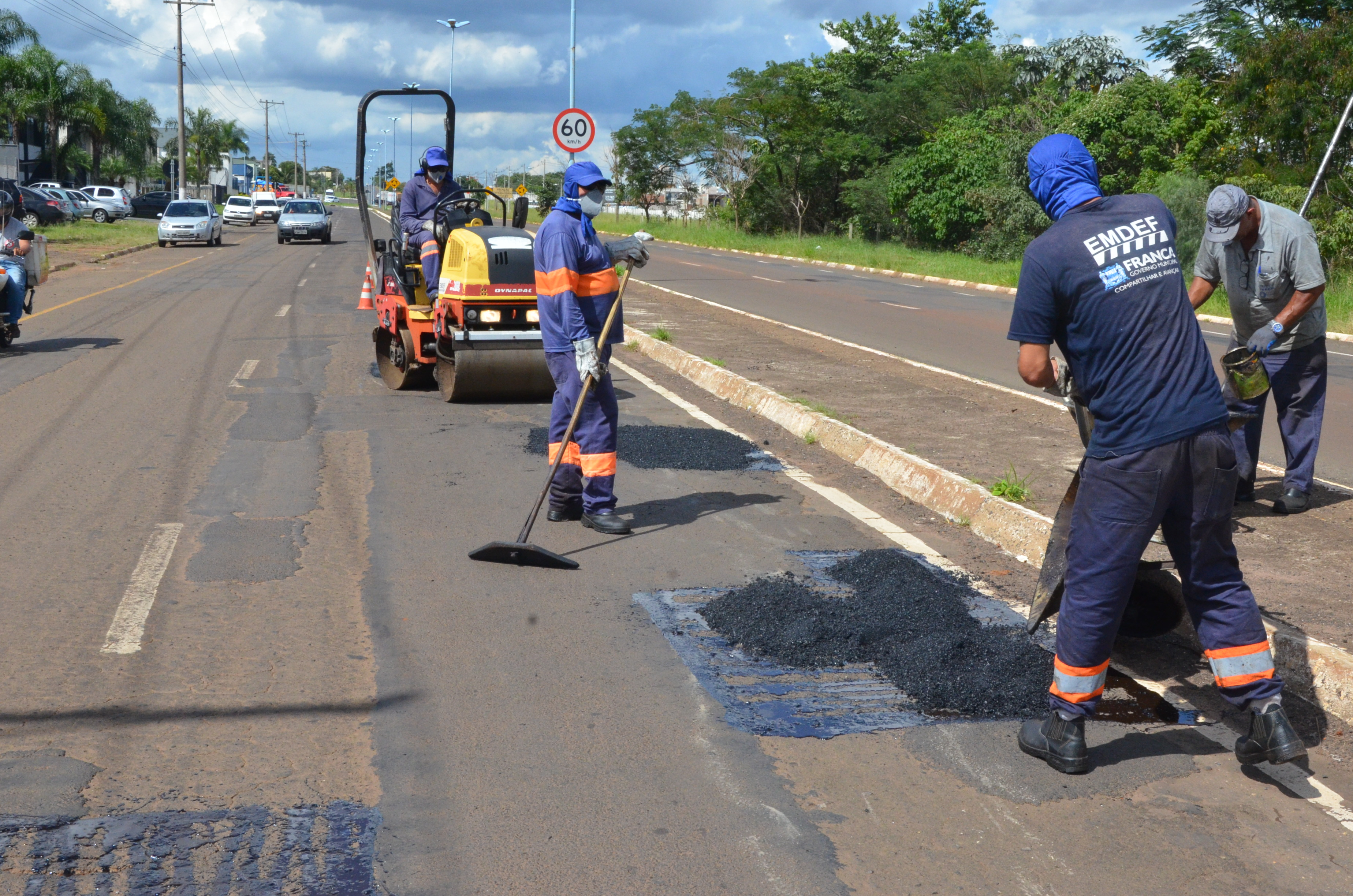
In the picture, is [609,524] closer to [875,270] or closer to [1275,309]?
[1275,309]

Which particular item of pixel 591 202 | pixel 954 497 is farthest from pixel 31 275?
pixel 954 497

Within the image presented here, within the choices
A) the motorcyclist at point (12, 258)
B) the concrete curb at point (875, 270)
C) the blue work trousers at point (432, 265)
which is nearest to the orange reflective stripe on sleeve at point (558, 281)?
the blue work trousers at point (432, 265)

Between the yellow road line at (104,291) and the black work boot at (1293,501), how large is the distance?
15064mm

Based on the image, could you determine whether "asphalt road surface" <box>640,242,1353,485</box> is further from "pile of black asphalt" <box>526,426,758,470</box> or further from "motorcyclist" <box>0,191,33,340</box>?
"motorcyclist" <box>0,191,33,340</box>

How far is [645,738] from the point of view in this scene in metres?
3.97

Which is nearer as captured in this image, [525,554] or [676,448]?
[525,554]

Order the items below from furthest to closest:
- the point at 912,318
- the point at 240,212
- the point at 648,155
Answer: the point at 648,155 < the point at 240,212 < the point at 912,318

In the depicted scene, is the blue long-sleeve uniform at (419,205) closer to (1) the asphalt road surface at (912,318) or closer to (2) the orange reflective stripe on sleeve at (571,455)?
(2) the orange reflective stripe on sleeve at (571,455)

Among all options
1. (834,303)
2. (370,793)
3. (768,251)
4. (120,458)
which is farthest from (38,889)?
(768,251)

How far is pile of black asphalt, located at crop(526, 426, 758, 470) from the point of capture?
8.20 meters

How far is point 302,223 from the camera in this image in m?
41.7

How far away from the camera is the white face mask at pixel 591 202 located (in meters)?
6.70

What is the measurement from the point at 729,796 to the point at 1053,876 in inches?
36.3

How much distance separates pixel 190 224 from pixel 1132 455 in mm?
39217
